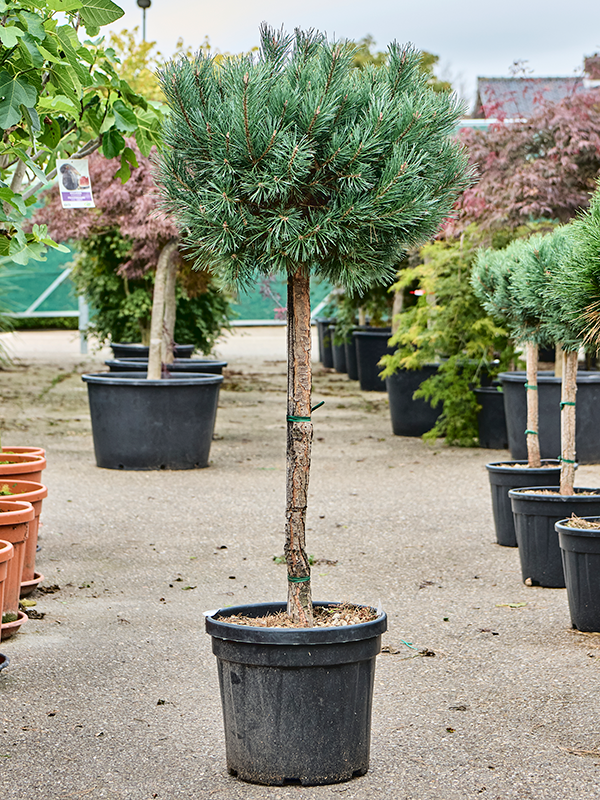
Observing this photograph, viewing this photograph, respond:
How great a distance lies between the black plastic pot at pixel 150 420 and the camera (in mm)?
7605

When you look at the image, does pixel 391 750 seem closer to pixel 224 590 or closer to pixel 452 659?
pixel 452 659

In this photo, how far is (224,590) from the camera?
15.1 ft

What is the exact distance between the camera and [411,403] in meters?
9.48

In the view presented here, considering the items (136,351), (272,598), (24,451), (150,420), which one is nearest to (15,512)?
(272,598)

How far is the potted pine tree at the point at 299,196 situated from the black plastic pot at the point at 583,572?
4.87ft

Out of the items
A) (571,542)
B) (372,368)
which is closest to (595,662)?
(571,542)

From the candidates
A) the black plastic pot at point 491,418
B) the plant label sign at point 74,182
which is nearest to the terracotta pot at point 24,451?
the plant label sign at point 74,182

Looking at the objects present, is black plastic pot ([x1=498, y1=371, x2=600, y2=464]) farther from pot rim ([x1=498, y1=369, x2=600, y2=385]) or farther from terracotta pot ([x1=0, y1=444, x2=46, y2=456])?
terracotta pot ([x1=0, y1=444, x2=46, y2=456])

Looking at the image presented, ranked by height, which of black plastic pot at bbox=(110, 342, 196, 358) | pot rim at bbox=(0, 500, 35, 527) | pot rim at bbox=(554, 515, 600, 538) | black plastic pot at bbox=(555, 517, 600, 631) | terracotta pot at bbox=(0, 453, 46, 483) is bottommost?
black plastic pot at bbox=(555, 517, 600, 631)

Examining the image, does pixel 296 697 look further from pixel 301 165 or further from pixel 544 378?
pixel 544 378

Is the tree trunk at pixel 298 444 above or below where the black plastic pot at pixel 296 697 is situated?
above

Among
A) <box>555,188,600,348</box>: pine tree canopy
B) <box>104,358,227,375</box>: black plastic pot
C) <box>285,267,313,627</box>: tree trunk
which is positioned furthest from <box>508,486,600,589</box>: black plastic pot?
<box>104,358,227,375</box>: black plastic pot

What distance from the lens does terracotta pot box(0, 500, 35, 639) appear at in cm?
380

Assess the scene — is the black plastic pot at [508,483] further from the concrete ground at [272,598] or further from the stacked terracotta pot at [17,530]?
the stacked terracotta pot at [17,530]
